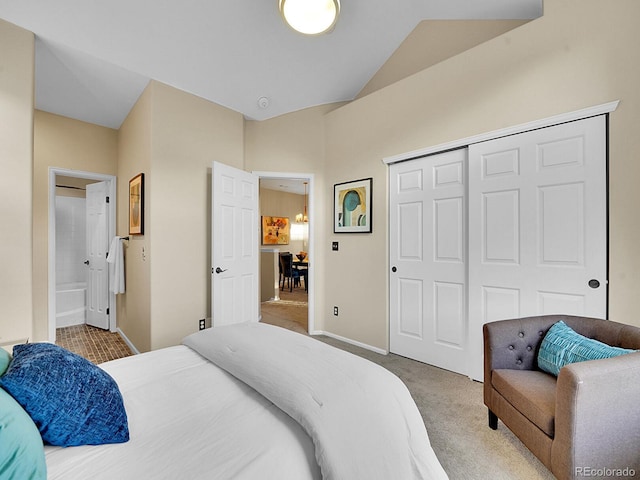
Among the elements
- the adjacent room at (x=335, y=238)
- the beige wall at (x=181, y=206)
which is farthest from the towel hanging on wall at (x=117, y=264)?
the beige wall at (x=181, y=206)

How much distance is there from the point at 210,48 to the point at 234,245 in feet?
6.23

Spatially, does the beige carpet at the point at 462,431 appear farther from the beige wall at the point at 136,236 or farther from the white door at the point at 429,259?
the beige wall at the point at 136,236

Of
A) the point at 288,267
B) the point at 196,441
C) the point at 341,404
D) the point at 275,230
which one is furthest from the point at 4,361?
the point at 275,230

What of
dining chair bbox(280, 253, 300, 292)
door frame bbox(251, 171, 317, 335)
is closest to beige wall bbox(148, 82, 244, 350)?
door frame bbox(251, 171, 317, 335)

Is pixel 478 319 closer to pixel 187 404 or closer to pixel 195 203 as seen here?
pixel 187 404

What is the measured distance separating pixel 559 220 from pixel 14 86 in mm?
4099

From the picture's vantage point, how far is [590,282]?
1.97m

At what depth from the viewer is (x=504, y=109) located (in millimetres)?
2320

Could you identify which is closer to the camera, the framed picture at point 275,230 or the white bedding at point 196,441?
the white bedding at point 196,441

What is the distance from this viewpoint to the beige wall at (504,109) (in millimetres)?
1852

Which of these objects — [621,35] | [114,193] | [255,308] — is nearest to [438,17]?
[621,35]

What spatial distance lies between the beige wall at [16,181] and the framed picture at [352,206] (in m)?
2.78

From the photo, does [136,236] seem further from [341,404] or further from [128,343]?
[341,404]

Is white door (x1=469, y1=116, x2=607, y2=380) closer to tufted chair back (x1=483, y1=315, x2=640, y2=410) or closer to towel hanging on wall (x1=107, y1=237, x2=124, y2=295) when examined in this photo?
tufted chair back (x1=483, y1=315, x2=640, y2=410)
